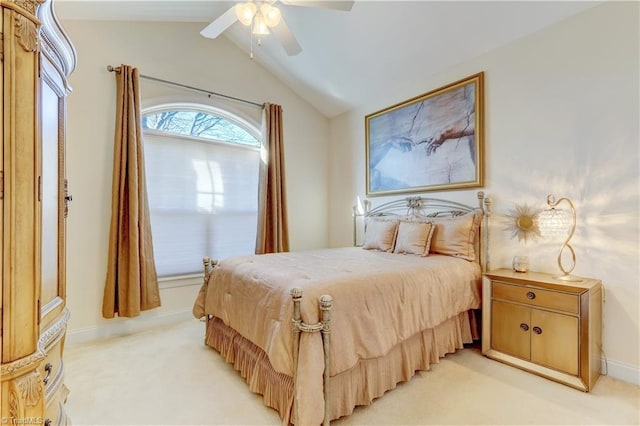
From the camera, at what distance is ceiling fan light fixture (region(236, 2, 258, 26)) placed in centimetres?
A: 213

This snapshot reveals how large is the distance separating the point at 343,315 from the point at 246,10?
2.24 meters

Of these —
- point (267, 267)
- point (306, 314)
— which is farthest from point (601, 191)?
point (267, 267)

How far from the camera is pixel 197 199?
12.2 ft

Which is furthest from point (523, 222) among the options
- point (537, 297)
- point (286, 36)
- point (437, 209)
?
point (286, 36)

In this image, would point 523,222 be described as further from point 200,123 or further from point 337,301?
point 200,123

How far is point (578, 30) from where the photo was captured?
2418 millimetres

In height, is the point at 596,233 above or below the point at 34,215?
below

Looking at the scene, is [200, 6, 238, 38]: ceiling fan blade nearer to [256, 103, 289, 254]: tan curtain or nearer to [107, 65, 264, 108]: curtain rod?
[107, 65, 264, 108]: curtain rod

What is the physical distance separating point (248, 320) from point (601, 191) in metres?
2.87

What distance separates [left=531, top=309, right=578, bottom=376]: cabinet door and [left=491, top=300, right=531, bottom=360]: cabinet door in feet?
0.16

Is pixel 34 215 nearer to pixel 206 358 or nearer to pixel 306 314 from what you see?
pixel 306 314

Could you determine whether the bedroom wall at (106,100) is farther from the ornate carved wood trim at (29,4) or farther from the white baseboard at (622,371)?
the white baseboard at (622,371)

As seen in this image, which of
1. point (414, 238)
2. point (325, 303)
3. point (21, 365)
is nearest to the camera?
point (21, 365)

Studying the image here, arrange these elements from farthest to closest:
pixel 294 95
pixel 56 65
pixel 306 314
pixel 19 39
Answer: pixel 294 95 < pixel 306 314 < pixel 56 65 < pixel 19 39
